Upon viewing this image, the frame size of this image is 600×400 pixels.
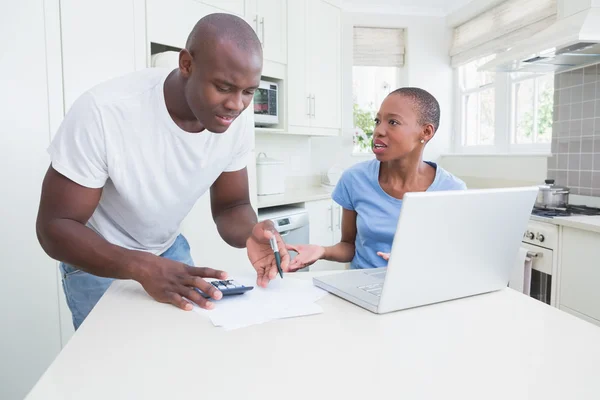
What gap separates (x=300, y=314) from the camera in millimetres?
863

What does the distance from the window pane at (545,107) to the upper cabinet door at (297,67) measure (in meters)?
1.85

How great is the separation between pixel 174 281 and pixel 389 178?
0.88 m

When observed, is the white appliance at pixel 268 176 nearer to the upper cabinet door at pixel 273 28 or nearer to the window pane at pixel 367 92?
the upper cabinet door at pixel 273 28

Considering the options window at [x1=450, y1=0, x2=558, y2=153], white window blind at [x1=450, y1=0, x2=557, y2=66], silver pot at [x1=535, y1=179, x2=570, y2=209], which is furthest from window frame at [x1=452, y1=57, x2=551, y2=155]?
silver pot at [x1=535, y1=179, x2=570, y2=209]

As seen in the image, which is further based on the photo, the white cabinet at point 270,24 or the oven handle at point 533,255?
the white cabinet at point 270,24

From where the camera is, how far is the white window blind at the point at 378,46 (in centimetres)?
436

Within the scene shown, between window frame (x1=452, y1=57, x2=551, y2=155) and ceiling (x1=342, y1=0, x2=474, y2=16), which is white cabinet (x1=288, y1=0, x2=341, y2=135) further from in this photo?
window frame (x1=452, y1=57, x2=551, y2=155)

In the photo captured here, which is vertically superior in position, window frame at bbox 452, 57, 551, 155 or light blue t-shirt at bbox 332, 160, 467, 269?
window frame at bbox 452, 57, 551, 155

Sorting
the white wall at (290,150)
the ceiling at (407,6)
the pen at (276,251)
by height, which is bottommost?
the pen at (276,251)

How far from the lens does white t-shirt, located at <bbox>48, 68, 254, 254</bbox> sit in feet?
3.43

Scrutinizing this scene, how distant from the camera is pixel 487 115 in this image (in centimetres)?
421

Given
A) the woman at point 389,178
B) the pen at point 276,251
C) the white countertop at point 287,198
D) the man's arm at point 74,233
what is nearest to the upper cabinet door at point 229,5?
the white countertop at point 287,198

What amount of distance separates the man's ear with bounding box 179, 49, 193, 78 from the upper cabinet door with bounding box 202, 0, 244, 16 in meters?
1.81

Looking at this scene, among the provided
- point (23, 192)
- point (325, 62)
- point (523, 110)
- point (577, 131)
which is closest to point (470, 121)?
point (523, 110)
